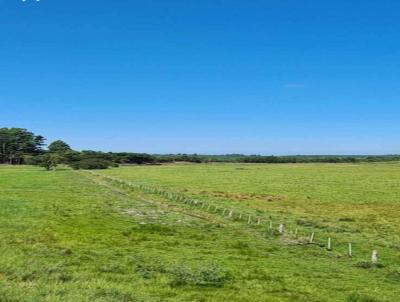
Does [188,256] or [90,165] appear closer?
[188,256]

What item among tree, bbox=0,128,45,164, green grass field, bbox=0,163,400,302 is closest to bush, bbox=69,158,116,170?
tree, bbox=0,128,45,164

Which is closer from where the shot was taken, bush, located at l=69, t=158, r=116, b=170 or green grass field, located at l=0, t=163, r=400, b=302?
green grass field, located at l=0, t=163, r=400, b=302

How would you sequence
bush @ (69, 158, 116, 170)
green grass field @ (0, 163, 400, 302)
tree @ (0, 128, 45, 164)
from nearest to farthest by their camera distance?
green grass field @ (0, 163, 400, 302) < bush @ (69, 158, 116, 170) < tree @ (0, 128, 45, 164)

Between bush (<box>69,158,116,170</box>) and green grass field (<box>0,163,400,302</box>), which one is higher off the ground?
bush (<box>69,158,116,170</box>)

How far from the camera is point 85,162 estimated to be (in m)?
163

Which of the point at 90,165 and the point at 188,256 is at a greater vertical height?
the point at 90,165

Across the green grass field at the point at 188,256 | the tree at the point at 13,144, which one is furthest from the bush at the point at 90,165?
the green grass field at the point at 188,256

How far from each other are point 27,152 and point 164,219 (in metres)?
174

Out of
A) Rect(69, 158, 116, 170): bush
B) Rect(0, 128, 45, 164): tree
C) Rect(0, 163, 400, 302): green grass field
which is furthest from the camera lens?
Rect(0, 128, 45, 164): tree

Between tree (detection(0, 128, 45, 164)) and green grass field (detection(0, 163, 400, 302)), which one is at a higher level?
tree (detection(0, 128, 45, 164))

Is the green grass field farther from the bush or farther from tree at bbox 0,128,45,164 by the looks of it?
tree at bbox 0,128,45,164

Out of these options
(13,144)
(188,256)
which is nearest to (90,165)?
(13,144)

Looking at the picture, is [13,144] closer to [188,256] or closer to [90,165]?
[90,165]

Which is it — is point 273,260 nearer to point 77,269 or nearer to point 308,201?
point 77,269
